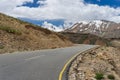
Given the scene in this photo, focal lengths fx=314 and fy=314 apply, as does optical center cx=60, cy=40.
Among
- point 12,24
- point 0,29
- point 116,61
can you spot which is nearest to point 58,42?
point 12,24

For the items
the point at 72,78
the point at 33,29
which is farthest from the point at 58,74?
the point at 33,29

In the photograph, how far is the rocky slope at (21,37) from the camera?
39500mm

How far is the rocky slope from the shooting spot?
3950 centimetres

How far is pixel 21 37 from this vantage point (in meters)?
44.9

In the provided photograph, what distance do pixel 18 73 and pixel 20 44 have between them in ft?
78.1

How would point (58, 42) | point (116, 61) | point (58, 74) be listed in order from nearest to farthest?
point (58, 74) < point (116, 61) < point (58, 42)

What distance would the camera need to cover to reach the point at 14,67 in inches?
787

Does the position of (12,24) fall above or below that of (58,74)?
above

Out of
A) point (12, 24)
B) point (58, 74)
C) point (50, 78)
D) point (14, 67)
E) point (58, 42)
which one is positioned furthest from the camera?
point (58, 42)

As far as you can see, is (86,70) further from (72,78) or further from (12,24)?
(12,24)

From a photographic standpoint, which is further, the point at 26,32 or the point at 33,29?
the point at 33,29

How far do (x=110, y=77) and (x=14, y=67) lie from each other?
615 cm

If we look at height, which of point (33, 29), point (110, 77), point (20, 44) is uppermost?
point (33, 29)

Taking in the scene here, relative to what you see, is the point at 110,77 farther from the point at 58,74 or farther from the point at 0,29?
the point at 0,29
